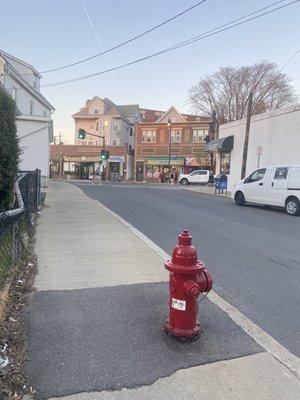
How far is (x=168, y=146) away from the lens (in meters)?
59.9

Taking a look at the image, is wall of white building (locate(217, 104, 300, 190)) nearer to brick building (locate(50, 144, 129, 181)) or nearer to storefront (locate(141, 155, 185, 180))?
storefront (locate(141, 155, 185, 180))

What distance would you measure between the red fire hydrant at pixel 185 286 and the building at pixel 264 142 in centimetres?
1838

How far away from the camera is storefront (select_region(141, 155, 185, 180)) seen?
2352 inches

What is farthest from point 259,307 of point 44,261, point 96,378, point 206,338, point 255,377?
point 44,261

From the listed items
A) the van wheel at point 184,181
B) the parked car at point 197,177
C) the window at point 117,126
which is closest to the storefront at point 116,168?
the window at point 117,126

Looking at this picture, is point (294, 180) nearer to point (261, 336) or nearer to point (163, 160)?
point (261, 336)

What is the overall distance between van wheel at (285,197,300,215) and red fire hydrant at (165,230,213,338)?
1212 centimetres

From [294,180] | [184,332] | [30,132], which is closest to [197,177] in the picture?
[30,132]

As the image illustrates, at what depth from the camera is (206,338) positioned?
12.5ft

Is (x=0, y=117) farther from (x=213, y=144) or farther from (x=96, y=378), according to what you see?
(x=213, y=144)

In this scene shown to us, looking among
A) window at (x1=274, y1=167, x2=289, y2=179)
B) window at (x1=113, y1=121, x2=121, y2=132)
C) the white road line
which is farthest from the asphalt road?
window at (x1=113, y1=121, x2=121, y2=132)

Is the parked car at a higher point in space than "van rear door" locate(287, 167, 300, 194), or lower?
lower

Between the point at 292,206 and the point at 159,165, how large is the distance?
46.1m

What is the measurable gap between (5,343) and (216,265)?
4032mm
